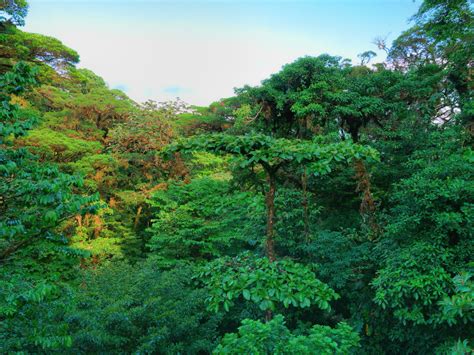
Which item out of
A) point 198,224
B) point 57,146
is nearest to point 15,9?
point 57,146

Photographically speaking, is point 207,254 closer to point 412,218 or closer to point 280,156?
point 412,218

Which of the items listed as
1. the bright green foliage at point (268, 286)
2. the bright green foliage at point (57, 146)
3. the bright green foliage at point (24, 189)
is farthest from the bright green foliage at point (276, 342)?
the bright green foliage at point (57, 146)

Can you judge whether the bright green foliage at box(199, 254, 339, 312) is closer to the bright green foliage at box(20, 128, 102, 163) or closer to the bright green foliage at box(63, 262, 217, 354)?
the bright green foliage at box(63, 262, 217, 354)

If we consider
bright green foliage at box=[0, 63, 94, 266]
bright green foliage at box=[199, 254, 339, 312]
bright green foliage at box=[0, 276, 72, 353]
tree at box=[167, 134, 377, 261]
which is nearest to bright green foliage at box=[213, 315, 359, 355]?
bright green foliage at box=[199, 254, 339, 312]

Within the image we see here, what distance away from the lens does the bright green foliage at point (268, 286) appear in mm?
2844

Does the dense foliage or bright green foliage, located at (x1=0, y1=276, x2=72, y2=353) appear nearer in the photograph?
bright green foliage, located at (x1=0, y1=276, x2=72, y2=353)

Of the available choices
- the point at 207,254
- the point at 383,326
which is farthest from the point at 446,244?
the point at 207,254

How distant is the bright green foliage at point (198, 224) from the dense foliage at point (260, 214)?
0.07m

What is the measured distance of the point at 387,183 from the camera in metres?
8.69

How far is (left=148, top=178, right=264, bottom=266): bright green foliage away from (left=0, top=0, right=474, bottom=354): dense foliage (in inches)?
2.6

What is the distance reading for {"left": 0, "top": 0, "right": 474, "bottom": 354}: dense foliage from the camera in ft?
10.1

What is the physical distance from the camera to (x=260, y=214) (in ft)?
24.1

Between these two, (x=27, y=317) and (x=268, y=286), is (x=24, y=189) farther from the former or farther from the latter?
(x=268, y=286)

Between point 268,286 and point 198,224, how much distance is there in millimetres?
6705
